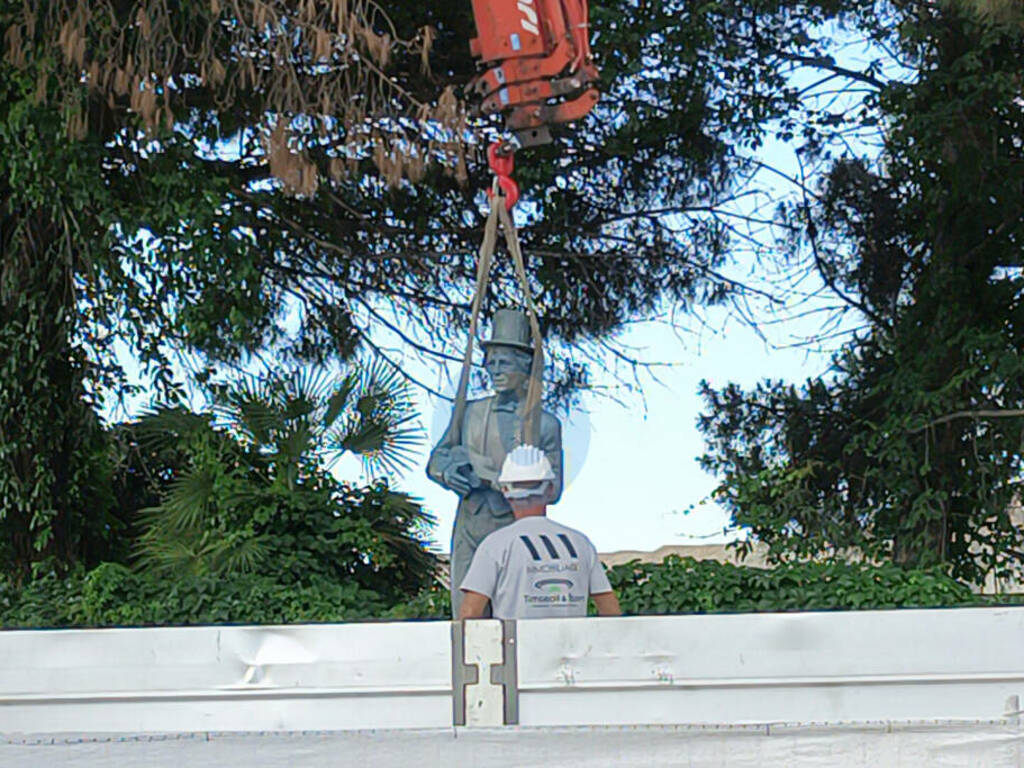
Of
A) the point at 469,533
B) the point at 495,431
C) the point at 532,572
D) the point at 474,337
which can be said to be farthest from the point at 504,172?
the point at 532,572

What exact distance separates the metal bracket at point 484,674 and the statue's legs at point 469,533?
3.42 m

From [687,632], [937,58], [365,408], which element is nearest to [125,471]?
[365,408]

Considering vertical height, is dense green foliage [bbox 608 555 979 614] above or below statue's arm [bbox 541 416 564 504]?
below

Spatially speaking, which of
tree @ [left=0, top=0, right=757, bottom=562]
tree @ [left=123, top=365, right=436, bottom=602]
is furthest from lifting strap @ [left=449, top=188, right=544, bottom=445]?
tree @ [left=123, top=365, right=436, bottom=602]

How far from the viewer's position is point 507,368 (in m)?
6.28

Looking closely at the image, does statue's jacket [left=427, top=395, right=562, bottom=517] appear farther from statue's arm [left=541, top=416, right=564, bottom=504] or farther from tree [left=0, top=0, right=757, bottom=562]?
tree [left=0, top=0, right=757, bottom=562]

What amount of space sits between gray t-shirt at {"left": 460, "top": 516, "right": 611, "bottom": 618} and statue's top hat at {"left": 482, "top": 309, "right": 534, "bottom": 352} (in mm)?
2128

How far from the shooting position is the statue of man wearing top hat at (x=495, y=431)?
20.4ft

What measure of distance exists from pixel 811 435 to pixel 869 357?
2.26ft

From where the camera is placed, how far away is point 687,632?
2.94 metres

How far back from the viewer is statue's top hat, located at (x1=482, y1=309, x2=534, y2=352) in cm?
624

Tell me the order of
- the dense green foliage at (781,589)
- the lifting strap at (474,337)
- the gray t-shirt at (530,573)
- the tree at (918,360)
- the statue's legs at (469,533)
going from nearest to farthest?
the gray t-shirt at (530,573), the lifting strap at (474,337), the statue's legs at (469,533), the dense green foliage at (781,589), the tree at (918,360)

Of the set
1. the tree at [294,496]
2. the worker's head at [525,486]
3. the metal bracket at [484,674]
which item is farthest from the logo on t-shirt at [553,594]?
the tree at [294,496]

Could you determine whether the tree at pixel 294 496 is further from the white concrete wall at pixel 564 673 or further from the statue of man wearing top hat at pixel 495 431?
the white concrete wall at pixel 564 673
